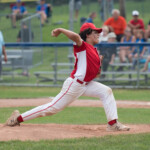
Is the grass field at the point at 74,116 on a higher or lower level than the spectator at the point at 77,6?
lower

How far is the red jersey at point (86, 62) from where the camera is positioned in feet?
20.9

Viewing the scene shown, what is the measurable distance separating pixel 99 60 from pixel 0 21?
12361 millimetres

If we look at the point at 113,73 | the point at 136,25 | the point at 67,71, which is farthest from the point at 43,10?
the point at 113,73

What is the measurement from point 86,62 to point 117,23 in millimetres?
8779

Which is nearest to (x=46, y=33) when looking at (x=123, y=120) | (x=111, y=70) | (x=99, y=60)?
(x=111, y=70)

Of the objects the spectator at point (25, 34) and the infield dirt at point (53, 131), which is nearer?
the infield dirt at point (53, 131)

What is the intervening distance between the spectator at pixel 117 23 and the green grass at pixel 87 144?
9.31 meters

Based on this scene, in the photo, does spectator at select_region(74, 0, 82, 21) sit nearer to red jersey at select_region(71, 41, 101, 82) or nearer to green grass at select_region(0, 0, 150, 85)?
green grass at select_region(0, 0, 150, 85)

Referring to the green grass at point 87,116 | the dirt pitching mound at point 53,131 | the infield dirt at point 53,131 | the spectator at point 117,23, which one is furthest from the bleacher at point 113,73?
the dirt pitching mound at point 53,131

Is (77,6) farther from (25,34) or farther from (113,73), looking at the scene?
(113,73)

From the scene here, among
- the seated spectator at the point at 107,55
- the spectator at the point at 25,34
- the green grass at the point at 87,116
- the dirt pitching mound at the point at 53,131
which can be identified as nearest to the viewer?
the dirt pitching mound at the point at 53,131

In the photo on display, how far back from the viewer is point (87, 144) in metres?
5.50

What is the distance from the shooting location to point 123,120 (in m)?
7.99

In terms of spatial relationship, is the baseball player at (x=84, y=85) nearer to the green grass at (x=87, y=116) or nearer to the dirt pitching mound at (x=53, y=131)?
the dirt pitching mound at (x=53, y=131)
